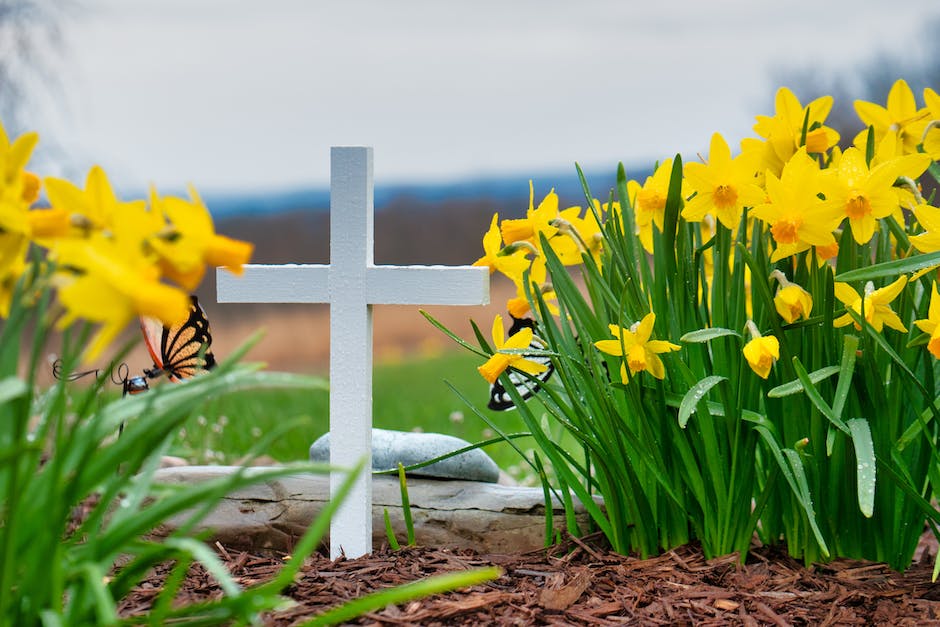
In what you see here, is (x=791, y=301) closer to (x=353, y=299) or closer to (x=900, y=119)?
(x=900, y=119)

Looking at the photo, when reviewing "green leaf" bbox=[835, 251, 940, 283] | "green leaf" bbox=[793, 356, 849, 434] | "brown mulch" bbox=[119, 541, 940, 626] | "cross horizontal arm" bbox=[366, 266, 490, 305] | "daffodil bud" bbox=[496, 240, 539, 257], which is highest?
"daffodil bud" bbox=[496, 240, 539, 257]

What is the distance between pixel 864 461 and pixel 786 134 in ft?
2.45

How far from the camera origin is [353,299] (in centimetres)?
239

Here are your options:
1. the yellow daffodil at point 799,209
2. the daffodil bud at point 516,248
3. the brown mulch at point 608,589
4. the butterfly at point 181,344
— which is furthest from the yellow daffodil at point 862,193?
the butterfly at point 181,344

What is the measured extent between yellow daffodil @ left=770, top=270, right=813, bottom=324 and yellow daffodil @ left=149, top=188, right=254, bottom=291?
125 cm

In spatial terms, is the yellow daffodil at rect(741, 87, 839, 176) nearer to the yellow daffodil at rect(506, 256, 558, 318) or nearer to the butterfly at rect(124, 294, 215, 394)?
the yellow daffodil at rect(506, 256, 558, 318)

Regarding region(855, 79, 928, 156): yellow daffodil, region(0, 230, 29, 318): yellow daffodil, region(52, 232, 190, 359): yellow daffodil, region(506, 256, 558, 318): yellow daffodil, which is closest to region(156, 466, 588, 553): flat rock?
region(506, 256, 558, 318): yellow daffodil

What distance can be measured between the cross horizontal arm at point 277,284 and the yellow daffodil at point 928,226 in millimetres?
1340

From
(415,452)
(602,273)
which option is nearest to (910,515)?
(602,273)

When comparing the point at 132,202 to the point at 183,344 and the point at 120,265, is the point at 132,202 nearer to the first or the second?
the point at 120,265

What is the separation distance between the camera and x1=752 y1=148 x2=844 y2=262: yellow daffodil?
1963mm

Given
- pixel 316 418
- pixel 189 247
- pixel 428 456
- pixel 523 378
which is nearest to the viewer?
pixel 189 247

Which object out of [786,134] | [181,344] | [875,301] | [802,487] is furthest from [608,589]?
[181,344]

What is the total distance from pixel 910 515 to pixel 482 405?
4340 mm
